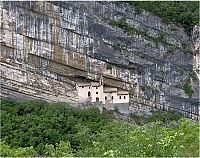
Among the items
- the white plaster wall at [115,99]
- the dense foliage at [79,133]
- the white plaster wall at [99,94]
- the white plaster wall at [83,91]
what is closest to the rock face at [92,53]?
the white plaster wall at [83,91]

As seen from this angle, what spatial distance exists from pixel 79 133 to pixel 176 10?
48.9ft

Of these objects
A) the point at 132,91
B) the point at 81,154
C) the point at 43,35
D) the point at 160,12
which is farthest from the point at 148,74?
the point at 81,154

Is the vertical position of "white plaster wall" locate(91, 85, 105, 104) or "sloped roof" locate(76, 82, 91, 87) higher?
"sloped roof" locate(76, 82, 91, 87)

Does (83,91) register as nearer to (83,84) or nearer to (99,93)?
(83,84)

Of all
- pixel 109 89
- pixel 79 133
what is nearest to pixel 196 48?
pixel 109 89

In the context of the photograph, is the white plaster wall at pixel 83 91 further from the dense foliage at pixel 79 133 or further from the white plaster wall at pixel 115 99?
the dense foliage at pixel 79 133

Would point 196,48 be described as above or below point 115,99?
above

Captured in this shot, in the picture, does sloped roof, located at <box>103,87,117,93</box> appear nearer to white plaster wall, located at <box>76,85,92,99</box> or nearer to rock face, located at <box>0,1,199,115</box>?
rock face, located at <box>0,1,199,115</box>

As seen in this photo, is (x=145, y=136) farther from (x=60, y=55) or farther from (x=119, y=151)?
(x=60, y=55)

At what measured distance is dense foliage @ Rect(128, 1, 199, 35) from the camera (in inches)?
1137

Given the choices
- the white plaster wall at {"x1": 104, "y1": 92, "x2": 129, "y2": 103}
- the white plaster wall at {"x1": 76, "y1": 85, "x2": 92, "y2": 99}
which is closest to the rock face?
the white plaster wall at {"x1": 76, "y1": 85, "x2": 92, "y2": 99}

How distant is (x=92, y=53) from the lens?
2634cm

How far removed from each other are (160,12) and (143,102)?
4.69 meters

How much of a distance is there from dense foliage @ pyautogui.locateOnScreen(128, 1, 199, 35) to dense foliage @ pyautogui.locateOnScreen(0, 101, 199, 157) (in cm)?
518
